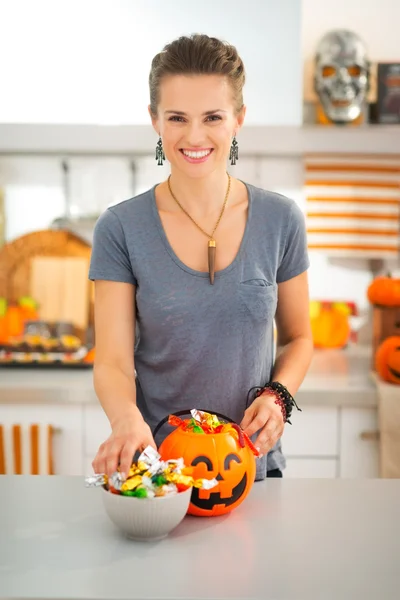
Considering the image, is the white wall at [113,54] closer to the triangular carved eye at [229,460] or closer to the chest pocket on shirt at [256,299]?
the chest pocket on shirt at [256,299]

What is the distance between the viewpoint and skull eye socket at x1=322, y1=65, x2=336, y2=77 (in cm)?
272

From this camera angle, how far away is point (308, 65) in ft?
9.66

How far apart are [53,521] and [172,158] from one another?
2.04 feet

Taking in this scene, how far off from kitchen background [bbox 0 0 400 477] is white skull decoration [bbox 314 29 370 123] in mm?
81

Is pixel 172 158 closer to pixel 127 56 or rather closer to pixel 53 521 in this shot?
pixel 53 521

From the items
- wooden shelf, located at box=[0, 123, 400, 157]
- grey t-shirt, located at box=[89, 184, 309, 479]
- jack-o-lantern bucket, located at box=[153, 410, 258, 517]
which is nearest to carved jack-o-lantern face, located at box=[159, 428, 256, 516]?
jack-o-lantern bucket, located at box=[153, 410, 258, 517]

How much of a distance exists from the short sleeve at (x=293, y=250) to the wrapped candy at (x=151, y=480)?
500mm

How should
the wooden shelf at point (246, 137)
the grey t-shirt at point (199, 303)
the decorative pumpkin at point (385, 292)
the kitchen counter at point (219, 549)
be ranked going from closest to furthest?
the kitchen counter at point (219, 549) < the grey t-shirt at point (199, 303) < the decorative pumpkin at point (385, 292) < the wooden shelf at point (246, 137)

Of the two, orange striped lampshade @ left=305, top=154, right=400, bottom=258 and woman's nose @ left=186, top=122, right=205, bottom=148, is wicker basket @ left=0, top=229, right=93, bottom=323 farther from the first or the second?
woman's nose @ left=186, top=122, right=205, bottom=148

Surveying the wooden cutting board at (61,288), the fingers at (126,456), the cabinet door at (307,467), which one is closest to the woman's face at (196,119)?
the fingers at (126,456)

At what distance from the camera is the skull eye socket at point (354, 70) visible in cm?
270

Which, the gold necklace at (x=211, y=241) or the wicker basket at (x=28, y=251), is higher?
the gold necklace at (x=211, y=241)

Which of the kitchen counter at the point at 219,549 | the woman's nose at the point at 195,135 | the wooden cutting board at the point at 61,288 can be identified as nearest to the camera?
the kitchen counter at the point at 219,549

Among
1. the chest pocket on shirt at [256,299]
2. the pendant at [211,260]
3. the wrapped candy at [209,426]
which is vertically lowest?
the wrapped candy at [209,426]
